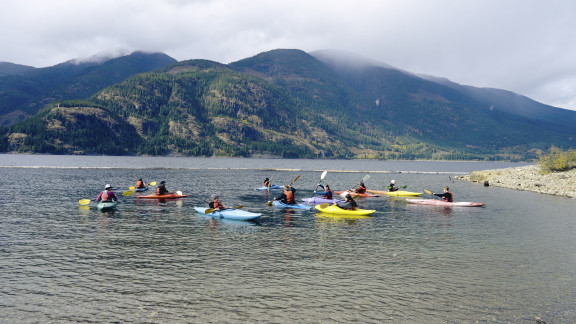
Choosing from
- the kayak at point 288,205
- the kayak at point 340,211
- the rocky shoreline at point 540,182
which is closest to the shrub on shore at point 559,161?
the rocky shoreline at point 540,182

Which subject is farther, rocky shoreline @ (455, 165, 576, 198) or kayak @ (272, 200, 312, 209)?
rocky shoreline @ (455, 165, 576, 198)

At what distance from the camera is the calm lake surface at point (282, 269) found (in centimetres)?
1588

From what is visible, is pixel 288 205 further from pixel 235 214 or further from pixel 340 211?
pixel 235 214

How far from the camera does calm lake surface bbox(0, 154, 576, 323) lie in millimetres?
15883

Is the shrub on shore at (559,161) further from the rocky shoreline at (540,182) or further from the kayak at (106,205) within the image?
the kayak at (106,205)

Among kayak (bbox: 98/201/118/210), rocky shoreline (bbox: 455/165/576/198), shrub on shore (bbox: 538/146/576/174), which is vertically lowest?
kayak (bbox: 98/201/118/210)

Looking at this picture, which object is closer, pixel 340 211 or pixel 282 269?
pixel 282 269

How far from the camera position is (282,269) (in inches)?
849

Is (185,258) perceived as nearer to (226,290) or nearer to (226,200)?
(226,290)

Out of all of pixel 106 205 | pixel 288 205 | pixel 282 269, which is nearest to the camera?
pixel 282 269

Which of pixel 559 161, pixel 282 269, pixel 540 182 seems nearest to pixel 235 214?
pixel 282 269

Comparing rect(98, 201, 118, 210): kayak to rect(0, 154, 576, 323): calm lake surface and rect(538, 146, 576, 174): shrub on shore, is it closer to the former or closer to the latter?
rect(0, 154, 576, 323): calm lake surface

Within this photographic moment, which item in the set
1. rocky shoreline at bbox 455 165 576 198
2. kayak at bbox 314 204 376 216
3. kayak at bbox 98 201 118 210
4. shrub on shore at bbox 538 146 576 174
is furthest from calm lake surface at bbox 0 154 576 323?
shrub on shore at bbox 538 146 576 174

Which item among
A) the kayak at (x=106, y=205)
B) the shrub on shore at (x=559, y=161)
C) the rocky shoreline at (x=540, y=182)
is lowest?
the kayak at (x=106, y=205)
